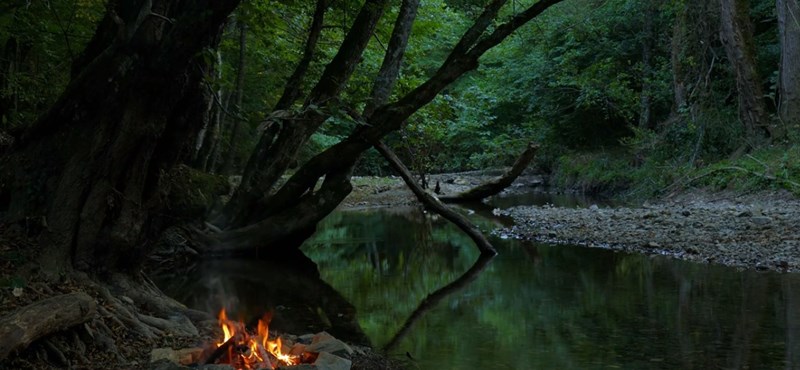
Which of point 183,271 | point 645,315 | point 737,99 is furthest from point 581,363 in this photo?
point 737,99

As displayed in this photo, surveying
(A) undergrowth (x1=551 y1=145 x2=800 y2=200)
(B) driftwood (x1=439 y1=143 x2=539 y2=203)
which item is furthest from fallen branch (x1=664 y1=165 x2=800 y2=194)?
(B) driftwood (x1=439 y1=143 x2=539 y2=203)

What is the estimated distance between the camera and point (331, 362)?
517cm

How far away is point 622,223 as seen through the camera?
14930mm

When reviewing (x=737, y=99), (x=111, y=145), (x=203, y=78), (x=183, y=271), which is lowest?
(x=183, y=271)

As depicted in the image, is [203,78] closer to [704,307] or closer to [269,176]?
[704,307]

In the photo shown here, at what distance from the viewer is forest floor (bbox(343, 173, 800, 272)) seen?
1098cm

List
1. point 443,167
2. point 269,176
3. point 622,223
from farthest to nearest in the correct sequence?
point 443,167 < point 622,223 < point 269,176

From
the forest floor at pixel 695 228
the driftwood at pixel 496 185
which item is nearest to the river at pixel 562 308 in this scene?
the forest floor at pixel 695 228

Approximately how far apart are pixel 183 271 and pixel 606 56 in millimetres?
19206

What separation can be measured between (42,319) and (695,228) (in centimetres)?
1122

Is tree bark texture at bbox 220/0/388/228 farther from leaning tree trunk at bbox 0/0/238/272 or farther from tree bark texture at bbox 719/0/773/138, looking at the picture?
tree bark texture at bbox 719/0/773/138

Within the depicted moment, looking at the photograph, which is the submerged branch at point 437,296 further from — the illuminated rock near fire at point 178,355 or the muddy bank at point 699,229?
the muddy bank at point 699,229

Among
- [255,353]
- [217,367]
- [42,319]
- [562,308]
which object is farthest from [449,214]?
[42,319]

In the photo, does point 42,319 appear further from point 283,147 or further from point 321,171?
point 283,147
